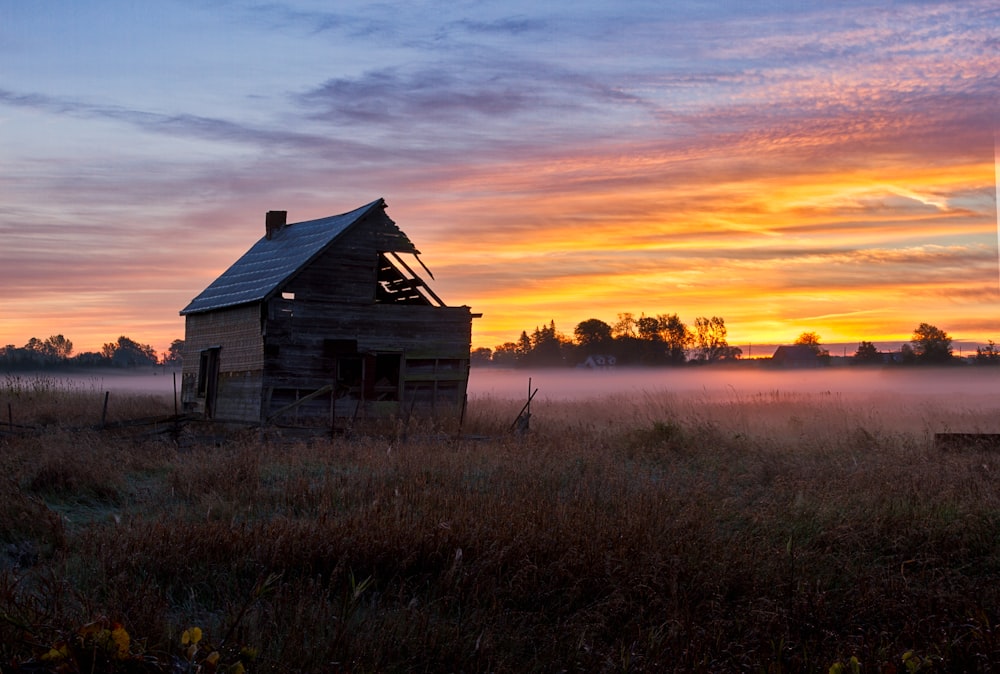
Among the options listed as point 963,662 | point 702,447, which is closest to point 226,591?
point 963,662

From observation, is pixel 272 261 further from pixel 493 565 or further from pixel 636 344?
pixel 636 344

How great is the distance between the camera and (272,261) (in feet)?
85.7

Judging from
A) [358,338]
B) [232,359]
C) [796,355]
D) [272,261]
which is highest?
[272,261]

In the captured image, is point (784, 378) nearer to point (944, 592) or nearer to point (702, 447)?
point (702, 447)

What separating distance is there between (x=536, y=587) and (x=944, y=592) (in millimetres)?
3278

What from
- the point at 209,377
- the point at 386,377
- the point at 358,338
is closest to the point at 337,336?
the point at 358,338

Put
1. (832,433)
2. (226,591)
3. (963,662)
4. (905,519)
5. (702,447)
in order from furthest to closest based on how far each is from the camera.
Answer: (832,433)
(702,447)
(905,519)
(226,591)
(963,662)

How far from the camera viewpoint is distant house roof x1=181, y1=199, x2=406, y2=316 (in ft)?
78.0

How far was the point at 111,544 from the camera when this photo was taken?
25.2ft

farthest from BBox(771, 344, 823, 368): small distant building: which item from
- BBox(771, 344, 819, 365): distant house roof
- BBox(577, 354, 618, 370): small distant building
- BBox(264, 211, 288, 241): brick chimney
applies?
BBox(264, 211, 288, 241): brick chimney

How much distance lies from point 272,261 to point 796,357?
71.6m

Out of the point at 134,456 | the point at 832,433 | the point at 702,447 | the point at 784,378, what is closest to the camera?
the point at 134,456

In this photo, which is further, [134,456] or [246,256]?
[246,256]

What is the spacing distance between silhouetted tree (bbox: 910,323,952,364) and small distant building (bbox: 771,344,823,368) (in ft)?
33.5
